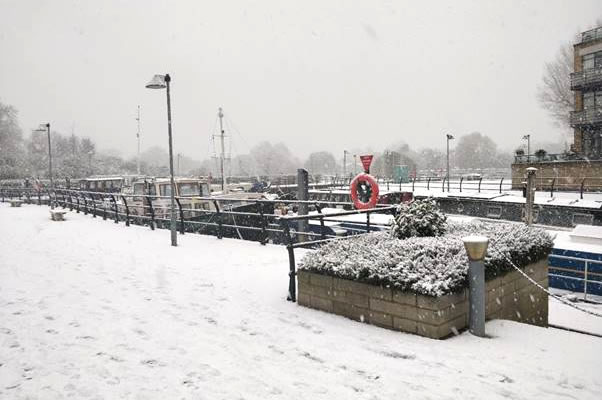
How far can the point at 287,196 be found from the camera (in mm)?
34062

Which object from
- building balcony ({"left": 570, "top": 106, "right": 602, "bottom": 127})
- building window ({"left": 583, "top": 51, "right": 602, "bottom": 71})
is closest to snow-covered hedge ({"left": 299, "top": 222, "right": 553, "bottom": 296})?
building balcony ({"left": 570, "top": 106, "right": 602, "bottom": 127})

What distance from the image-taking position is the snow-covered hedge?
4602mm

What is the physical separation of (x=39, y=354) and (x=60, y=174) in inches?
2588

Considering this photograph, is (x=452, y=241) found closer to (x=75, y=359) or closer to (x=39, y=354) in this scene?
(x=75, y=359)

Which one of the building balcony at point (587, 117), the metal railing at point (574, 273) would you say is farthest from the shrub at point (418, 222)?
the building balcony at point (587, 117)

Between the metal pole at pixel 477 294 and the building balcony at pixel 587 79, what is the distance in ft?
122

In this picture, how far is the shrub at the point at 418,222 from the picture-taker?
6.59 metres

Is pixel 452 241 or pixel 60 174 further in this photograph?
pixel 60 174

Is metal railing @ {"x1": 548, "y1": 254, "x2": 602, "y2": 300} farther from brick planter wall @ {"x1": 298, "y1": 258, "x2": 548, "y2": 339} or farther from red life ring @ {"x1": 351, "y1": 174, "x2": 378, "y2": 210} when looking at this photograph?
brick planter wall @ {"x1": 298, "y1": 258, "x2": 548, "y2": 339}

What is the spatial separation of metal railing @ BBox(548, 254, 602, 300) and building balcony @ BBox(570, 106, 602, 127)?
2735cm

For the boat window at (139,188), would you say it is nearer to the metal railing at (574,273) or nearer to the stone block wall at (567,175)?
the metal railing at (574,273)

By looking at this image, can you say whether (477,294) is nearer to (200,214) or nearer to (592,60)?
(200,214)

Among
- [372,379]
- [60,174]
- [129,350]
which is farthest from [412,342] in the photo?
[60,174]

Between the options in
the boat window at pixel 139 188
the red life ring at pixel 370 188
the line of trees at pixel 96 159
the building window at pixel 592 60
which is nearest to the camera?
the red life ring at pixel 370 188
